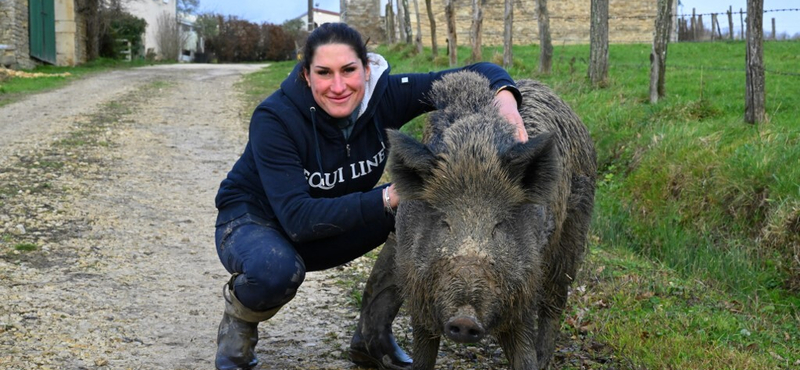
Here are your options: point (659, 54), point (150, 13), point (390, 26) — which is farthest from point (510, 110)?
point (150, 13)

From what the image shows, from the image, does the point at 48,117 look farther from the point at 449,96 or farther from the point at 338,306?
the point at 449,96

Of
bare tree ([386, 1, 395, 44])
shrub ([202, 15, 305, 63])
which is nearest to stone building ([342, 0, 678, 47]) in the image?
bare tree ([386, 1, 395, 44])

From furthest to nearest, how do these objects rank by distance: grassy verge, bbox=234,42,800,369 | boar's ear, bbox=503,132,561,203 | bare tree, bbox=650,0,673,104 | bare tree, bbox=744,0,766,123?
1. bare tree, bbox=650,0,673,104
2. bare tree, bbox=744,0,766,123
3. grassy verge, bbox=234,42,800,369
4. boar's ear, bbox=503,132,561,203

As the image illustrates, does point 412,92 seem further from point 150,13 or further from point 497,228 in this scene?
point 150,13

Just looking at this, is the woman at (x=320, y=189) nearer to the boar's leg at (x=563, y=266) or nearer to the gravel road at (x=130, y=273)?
the gravel road at (x=130, y=273)

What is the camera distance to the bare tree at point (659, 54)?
11.6 m

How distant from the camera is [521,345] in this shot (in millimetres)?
4062

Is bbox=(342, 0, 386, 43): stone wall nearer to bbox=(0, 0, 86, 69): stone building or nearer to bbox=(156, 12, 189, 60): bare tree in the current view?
bbox=(0, 0, 86, 69): stone building

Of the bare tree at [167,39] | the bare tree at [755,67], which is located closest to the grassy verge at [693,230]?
the bare tree at [755,67]

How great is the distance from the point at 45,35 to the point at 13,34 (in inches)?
151

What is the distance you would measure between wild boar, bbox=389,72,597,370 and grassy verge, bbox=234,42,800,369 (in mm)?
1389

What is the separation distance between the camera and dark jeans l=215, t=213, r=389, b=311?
14.1ft

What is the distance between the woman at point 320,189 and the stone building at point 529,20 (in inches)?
1287

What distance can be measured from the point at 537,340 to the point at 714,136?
511 cm
